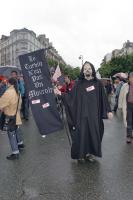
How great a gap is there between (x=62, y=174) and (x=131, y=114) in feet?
12.4

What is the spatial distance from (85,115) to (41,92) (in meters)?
1.07

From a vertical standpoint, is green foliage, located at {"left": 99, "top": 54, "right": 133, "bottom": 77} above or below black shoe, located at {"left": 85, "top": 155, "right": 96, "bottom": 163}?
above

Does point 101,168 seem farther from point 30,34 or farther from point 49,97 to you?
point 30,34

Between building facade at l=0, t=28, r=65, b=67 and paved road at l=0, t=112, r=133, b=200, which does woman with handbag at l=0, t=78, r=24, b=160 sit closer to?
paved road at l=0, t=112, r=133, b=200

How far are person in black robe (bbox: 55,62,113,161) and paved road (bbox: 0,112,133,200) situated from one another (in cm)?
30

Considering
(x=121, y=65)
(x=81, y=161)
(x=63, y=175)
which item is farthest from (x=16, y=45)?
(x=63, y=175)

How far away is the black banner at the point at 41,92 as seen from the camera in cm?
765

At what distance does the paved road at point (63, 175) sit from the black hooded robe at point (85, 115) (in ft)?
1.00

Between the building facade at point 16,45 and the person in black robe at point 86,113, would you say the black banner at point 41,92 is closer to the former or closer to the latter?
the person in black robe at point 86,113

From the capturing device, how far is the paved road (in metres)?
5.32

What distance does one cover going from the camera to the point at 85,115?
7.12 meters

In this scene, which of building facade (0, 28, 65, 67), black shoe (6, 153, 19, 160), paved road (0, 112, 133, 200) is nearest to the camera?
paved road (0, 112, 133, 200)

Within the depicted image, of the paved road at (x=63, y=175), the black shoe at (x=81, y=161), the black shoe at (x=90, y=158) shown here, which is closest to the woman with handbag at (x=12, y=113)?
the paved road at (x=63, y=175)


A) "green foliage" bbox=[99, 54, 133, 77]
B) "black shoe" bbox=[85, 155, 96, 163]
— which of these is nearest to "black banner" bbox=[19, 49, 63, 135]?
"black shoe" bbox=[85, 155, 96, 163]
